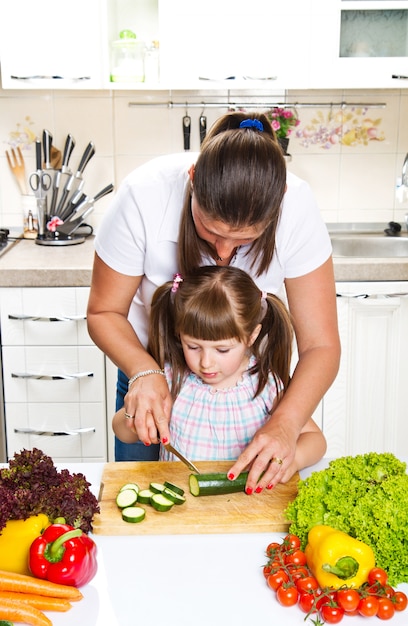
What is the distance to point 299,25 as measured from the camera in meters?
2.68

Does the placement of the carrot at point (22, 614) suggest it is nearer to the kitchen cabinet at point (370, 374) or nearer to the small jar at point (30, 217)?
the kitchen cabinet at point (370, 374)

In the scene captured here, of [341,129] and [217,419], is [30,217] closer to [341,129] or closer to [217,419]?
[341,129]

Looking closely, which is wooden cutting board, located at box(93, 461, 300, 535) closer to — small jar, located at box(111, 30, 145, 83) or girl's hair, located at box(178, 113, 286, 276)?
girl's hair, located at box(178, 113, 286, 276)

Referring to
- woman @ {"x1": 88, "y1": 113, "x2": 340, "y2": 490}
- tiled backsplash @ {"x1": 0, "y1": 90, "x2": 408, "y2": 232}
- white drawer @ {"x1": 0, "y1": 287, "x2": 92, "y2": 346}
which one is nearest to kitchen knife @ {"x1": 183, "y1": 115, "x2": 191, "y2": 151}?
tiled backsplash @ {"x1": 0, "y1": 90, "x2": 408, "y2": 232}

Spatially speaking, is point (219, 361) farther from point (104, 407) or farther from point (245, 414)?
point (104, 407)

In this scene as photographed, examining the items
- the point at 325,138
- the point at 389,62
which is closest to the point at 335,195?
the point at 325,138

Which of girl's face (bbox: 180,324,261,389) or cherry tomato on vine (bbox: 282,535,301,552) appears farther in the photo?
girl's face (bbox: 180,324,261,389)

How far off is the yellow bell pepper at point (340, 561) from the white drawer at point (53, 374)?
1.65m

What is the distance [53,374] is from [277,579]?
1716 mm

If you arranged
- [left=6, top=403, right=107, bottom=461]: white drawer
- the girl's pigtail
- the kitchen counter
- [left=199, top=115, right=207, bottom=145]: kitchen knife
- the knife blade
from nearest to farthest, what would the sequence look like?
the knife blade < the girl's pigtail < the kitchen counter < [left=6, top=403, right=107, bottom=461]: white drawer < [left=199, top=115, right=207, bottom=145]: kitchen knife

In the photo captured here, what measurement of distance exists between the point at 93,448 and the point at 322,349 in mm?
1362

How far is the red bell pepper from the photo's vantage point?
1.12 meters

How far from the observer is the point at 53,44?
270 centimetres

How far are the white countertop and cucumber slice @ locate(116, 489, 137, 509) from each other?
0.06 meters
